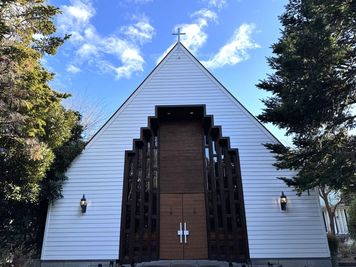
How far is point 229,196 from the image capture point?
32.5 ft

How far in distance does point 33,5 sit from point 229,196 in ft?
26.4

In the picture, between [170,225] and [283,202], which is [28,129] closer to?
[170,225]

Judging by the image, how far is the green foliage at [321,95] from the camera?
712cm

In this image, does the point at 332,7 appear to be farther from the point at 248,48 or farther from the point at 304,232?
the point at 304,232

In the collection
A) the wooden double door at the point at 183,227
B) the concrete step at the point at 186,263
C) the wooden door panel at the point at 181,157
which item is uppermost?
the wooden door panel at the point at 181,157

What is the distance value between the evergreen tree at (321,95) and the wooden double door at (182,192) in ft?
10.0

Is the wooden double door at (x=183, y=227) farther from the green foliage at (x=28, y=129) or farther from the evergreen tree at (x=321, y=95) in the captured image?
the green foliage at (x=28, y=129)

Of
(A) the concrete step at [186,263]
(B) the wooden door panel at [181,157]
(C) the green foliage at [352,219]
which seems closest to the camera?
(A) the concrete step at [186,263]

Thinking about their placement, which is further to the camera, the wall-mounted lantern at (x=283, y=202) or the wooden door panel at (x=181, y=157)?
the wooden door panel at (x=181, y=157)

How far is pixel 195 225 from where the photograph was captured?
980 centimetres

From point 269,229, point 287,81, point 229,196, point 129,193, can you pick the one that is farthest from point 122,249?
point 287,81

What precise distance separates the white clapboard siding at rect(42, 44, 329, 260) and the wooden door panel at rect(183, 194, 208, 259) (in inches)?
58.3

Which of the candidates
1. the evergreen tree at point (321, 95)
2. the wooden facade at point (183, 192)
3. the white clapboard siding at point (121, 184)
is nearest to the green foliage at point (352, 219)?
the white clapboard siding at point (121, 184)

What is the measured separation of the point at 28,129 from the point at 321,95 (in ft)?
24.7
